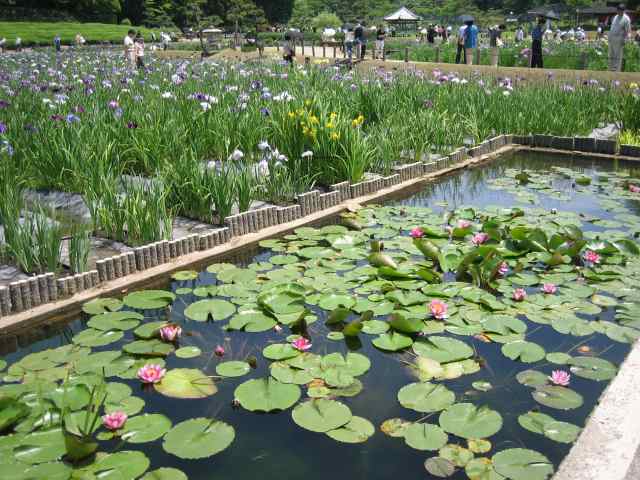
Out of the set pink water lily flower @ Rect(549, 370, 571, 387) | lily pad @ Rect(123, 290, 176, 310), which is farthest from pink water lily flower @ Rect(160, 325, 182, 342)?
pink water lily flower @ Rect(549, 370, 571, 387)

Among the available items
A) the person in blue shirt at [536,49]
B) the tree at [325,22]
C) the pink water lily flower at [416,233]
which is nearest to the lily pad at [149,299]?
the pink water lily flower at [416,233]

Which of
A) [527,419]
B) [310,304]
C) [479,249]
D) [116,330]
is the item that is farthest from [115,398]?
[479,249]

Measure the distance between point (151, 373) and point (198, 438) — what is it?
45 cm

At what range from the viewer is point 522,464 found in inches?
80.8

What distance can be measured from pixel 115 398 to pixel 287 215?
8.01ft

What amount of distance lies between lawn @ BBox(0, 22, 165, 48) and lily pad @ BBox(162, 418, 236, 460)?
2628cm

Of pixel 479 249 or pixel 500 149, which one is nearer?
pixel 479 249

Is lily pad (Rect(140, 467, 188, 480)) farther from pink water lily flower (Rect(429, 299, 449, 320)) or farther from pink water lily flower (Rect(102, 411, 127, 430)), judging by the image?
pink water lily flower (Rect(429, 299, 449, 320))

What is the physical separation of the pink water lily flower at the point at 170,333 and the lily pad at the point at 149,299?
39 cm

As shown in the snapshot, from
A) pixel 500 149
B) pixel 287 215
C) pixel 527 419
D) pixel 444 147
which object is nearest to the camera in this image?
pixel 527 419

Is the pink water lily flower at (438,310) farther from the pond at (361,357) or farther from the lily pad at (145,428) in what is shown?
the lily pad at (145,428)

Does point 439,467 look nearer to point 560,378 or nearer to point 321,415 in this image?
point 321,415

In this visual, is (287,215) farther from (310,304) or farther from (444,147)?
(444,147)

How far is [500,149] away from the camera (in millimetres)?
7344
